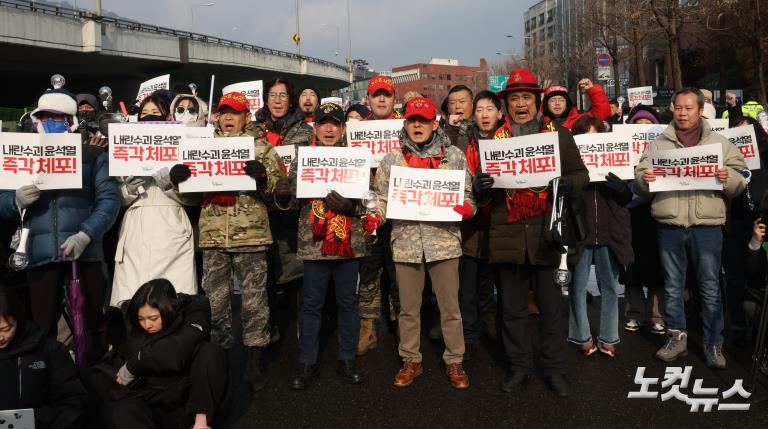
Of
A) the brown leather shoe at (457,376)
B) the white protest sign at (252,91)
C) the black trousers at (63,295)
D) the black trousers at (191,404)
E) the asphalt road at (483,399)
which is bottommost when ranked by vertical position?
the asphalt road at (483,399)

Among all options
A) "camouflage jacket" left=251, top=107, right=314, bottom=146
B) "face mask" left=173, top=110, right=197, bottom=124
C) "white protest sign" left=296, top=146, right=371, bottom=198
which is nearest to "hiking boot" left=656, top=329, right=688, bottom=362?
"white protest sign" left=296, top=146, right=371, bottom=198

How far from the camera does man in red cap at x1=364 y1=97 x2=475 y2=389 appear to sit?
5.01 m

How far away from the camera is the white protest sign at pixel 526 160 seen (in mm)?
4816

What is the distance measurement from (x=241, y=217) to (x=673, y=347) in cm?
368

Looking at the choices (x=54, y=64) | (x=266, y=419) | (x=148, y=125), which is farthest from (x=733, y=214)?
(x=54, y=64)

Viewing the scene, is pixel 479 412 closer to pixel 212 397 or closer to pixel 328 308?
pixel 212 397

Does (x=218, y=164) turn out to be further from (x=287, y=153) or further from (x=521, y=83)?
(x=521, y=83)

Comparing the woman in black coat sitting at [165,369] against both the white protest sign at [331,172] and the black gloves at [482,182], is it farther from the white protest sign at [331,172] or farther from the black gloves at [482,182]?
the black gloves at [482,182]

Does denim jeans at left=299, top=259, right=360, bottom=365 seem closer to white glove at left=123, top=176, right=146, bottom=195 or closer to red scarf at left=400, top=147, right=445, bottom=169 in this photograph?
red scarf at left=400, top=147, right=445, bottom=169

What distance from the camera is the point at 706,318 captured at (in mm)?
5398

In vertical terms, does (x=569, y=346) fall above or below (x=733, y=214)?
below

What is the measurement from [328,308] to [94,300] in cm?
240

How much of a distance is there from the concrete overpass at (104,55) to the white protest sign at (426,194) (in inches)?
975

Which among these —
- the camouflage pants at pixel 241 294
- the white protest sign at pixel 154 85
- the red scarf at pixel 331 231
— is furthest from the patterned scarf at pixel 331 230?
the white protest sign at pixel 154 85
